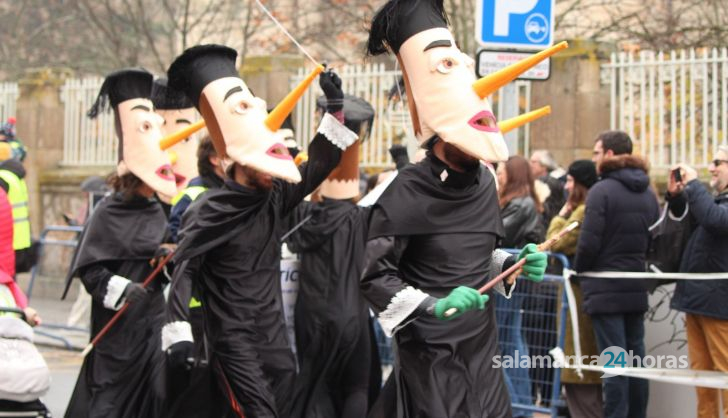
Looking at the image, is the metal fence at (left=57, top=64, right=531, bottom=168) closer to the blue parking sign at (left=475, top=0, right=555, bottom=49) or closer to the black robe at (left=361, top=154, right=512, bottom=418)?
the blue parking sign at (left=475, top=0, right=555, bottom=49)

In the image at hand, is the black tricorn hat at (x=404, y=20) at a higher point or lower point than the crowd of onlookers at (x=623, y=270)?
higher

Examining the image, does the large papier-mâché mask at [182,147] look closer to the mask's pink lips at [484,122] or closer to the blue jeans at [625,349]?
the blue jeans at [625,349]

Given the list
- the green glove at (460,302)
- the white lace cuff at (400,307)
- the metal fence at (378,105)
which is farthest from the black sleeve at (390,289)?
the metal fence at (378,105)

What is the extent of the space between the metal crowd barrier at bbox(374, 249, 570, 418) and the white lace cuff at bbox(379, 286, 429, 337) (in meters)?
3.42

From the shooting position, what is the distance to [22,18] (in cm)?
2473

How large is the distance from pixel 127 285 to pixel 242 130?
4.47 feet

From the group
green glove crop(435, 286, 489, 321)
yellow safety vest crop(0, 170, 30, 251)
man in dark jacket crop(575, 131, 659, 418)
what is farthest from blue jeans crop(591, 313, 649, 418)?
yellow safety vest crop(0, 170, 30, 251)

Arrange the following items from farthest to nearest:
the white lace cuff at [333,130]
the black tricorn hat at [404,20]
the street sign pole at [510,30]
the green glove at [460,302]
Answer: the street sign pole at [510,30]
the white lace cuff at [333,130]
the black tricorn hat at [404,20]
the green glove at [460,302]

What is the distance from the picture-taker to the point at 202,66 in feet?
25.1

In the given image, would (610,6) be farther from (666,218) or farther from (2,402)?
(2,402)

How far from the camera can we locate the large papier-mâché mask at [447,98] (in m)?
6.12

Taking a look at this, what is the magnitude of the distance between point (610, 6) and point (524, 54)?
10760mm

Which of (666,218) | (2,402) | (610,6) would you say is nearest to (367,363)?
(666,218)

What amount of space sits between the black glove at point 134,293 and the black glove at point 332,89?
1576 mm
